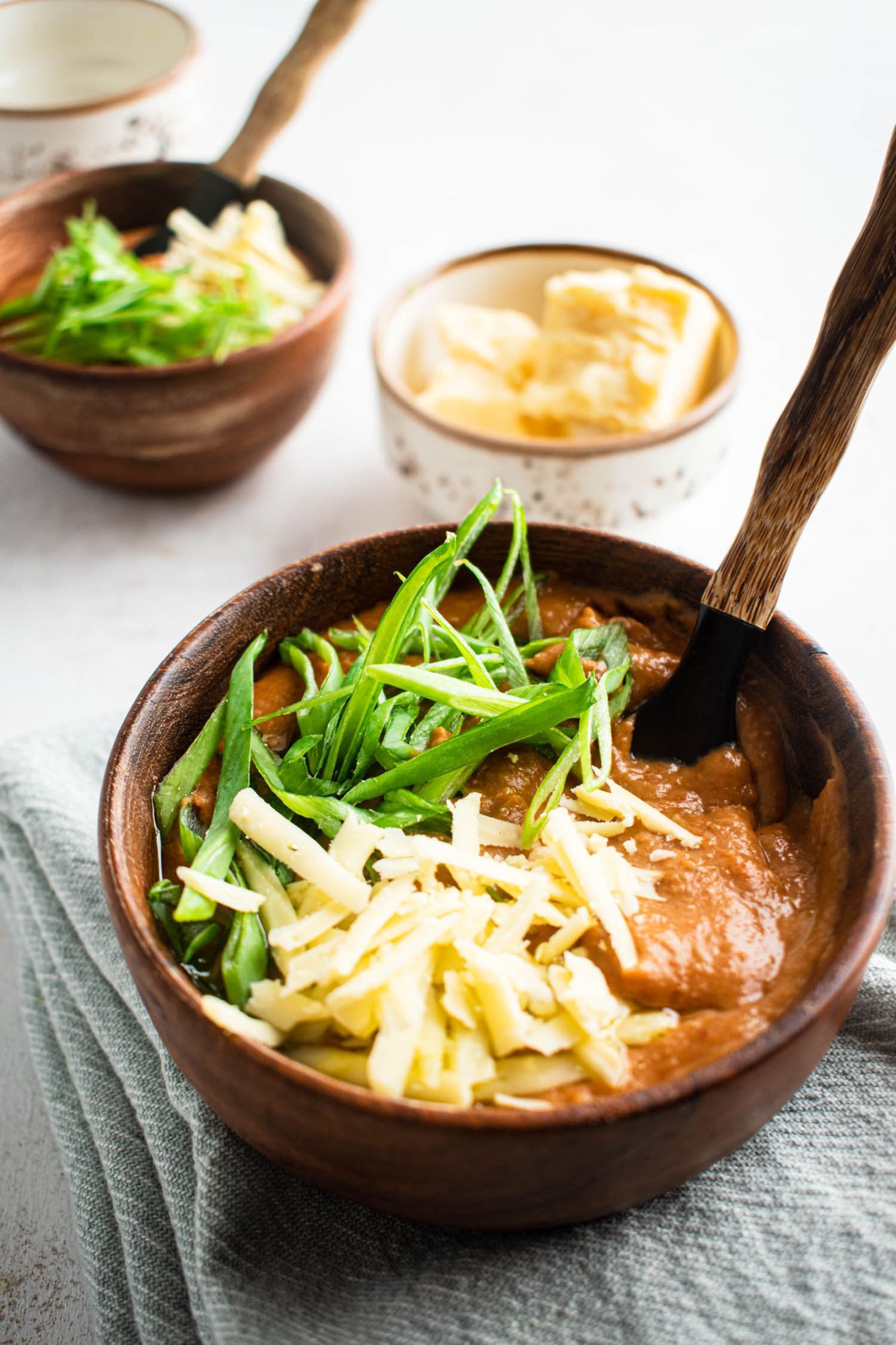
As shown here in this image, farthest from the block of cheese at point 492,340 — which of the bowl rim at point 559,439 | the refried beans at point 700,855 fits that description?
the refried beans at point 700,855

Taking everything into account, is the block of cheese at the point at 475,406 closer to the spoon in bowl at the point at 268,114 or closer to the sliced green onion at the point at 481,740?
the spoon in bowl at the point at 268,114

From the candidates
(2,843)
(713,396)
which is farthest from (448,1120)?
(713,396)

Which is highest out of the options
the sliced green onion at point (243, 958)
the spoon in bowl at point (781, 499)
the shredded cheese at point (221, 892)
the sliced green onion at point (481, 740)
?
the spoon in bowl at point (781, 499)

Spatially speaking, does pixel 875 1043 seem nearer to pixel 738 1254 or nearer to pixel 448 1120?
pixel 738 1254

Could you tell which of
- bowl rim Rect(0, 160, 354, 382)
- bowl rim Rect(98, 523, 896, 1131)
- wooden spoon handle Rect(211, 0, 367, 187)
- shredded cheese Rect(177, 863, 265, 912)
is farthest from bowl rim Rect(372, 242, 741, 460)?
shredded cheese Rect(177, 863, 265, 912)

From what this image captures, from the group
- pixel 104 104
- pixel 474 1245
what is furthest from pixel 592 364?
pixel 474 1245

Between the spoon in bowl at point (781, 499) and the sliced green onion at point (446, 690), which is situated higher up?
the spoon in bowl at point (781, 499)
